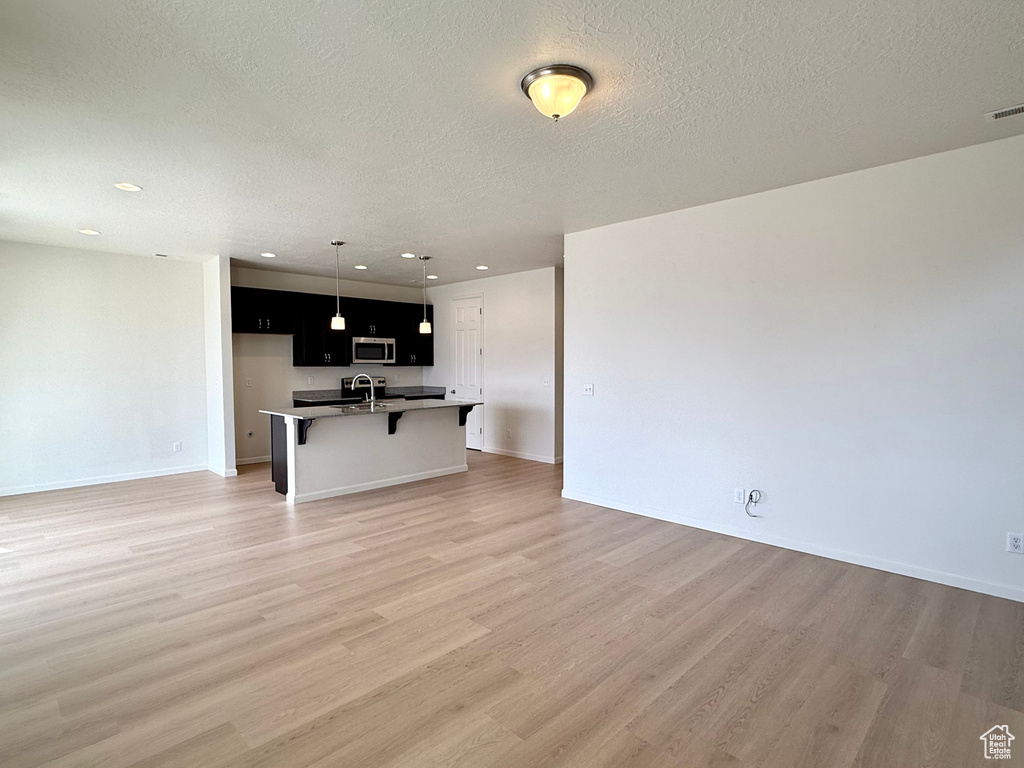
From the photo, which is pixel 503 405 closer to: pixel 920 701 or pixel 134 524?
pixel 134 524

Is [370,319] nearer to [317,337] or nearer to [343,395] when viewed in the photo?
[317,337]

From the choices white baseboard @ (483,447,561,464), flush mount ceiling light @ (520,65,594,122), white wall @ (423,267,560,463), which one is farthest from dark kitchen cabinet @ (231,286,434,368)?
flush mount ceiling light @ (520,65,594,122)

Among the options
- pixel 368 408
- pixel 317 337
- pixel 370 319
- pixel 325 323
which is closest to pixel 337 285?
pixel 325 323

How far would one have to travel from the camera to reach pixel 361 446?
544 cm

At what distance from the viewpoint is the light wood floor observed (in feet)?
6.05

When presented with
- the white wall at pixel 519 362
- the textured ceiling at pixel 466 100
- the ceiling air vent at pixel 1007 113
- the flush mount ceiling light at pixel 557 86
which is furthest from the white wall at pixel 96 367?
the ceiling air vent at pixel 1007 113

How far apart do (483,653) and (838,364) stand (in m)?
2.98

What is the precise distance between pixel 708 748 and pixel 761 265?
319 cm

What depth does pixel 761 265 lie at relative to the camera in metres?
3.80

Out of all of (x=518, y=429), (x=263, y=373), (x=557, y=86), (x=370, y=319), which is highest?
A: (x=557, y=86)

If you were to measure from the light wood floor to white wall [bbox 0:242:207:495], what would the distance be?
6.73ft

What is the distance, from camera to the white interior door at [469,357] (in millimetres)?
7844

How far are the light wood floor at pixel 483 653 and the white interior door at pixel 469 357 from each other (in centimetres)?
399

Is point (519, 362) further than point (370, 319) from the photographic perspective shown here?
No
